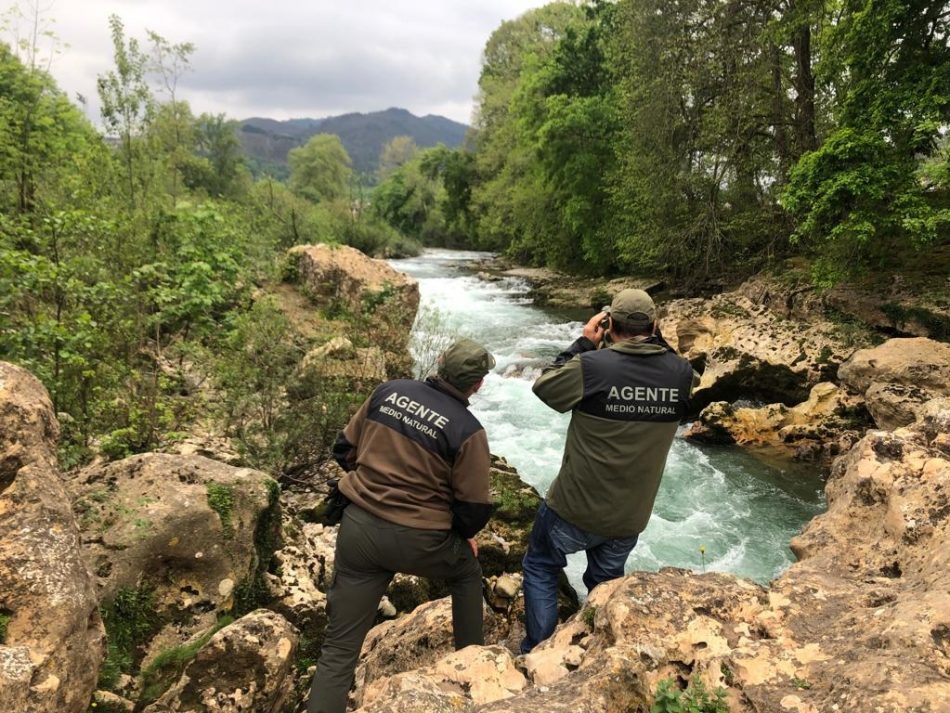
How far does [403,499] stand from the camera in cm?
287

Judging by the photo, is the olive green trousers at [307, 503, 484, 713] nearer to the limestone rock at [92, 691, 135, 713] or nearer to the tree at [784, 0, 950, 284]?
the limestone rock at [92, 691, 135, 713]

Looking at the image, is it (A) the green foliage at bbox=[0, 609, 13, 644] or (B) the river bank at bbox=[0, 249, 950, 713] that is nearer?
(B) the river bank at bbox=[0, 249, 950, 713]

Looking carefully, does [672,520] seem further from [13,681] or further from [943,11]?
[943,11]

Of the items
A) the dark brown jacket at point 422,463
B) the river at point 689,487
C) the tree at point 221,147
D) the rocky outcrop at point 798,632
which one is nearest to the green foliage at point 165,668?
the dark brown jacket at point 422,463

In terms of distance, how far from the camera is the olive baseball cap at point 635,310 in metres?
3.16

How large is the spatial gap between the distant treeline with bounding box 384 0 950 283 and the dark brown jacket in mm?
9188

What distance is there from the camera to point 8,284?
4445mm

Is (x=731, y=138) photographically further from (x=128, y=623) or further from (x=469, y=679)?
(x=128, y=623)

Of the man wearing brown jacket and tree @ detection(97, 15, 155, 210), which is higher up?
tree @ detection(97, 15, 155, 210)

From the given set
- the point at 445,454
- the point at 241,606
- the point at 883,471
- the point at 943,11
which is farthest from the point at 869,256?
the point at 241,606

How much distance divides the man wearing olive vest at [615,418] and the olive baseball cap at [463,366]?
349 millimetres

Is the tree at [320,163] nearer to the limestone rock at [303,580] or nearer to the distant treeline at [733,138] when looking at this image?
the distant treeline at [733,138]

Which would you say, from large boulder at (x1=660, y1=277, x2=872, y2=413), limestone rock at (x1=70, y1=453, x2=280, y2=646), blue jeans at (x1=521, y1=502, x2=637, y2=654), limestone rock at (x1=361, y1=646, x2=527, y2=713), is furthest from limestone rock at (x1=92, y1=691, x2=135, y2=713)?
large boulder at (x1=660, y1=277, x2=872, y2=413)

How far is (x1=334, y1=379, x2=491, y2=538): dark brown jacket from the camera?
2871mm
